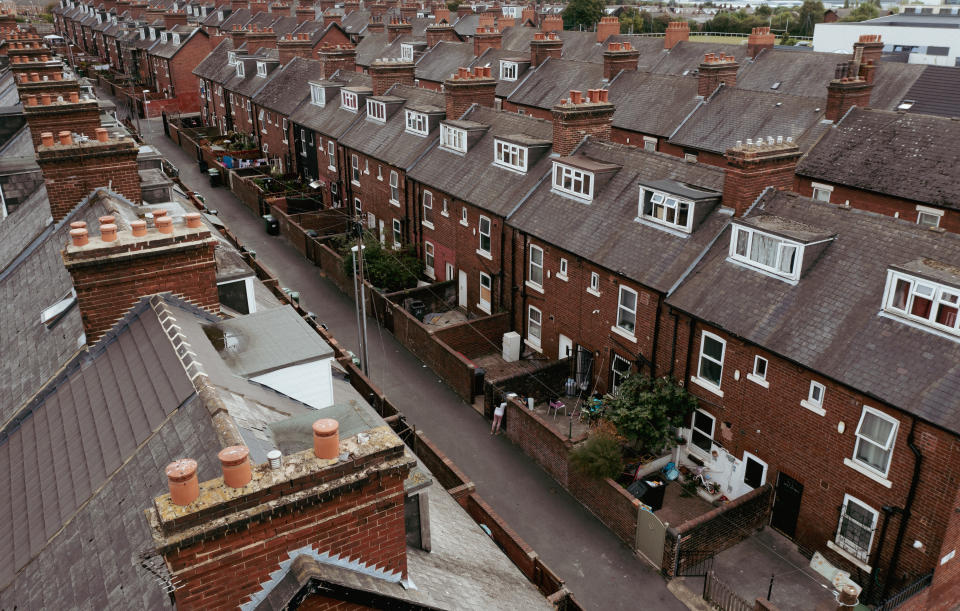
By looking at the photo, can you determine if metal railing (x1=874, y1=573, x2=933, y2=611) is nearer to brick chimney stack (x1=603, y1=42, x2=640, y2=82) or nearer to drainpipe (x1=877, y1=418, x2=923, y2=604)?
drainpipe (x1=877, y1=418, x2=923, y2=604)

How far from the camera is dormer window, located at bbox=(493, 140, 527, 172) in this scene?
→ 28984 mm

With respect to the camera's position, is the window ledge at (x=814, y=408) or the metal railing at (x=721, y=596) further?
the window ledge at (x=814, y=408)

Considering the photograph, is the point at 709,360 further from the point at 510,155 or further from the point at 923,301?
the point at 510,155

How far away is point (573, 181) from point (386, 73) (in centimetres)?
1954

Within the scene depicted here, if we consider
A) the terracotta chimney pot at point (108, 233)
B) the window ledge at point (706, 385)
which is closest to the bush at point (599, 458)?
the window ledge at point (706, 385)

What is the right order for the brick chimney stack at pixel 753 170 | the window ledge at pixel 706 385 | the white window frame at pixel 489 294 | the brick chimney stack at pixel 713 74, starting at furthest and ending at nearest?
the brick chimney stack at pixel 713 74, the white window frame at pixel 489 294, the brick chimney stack at pixel 753 170, the window ledge at pixel 706 385

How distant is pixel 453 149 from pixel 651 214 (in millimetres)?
13003

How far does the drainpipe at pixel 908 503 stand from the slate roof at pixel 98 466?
14.3 meters

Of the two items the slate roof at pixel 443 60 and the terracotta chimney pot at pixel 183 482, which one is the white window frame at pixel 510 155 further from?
the slate roof at pixel 443 60

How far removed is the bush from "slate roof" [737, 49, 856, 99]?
31.6 meters

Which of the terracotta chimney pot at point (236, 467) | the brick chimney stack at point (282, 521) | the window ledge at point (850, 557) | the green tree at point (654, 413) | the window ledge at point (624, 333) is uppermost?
the terracotta chimney pot at point (236, 467)

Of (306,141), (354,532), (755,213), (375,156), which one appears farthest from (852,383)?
(306,141)

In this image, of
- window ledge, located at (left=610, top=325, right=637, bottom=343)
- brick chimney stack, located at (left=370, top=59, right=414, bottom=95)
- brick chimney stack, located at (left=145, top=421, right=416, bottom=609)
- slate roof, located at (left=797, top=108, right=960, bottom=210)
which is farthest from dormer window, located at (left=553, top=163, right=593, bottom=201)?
brick chimney stack, located at (left=145, top=421, right=416, bottom=609)

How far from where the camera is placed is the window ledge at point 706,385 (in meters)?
19.8
